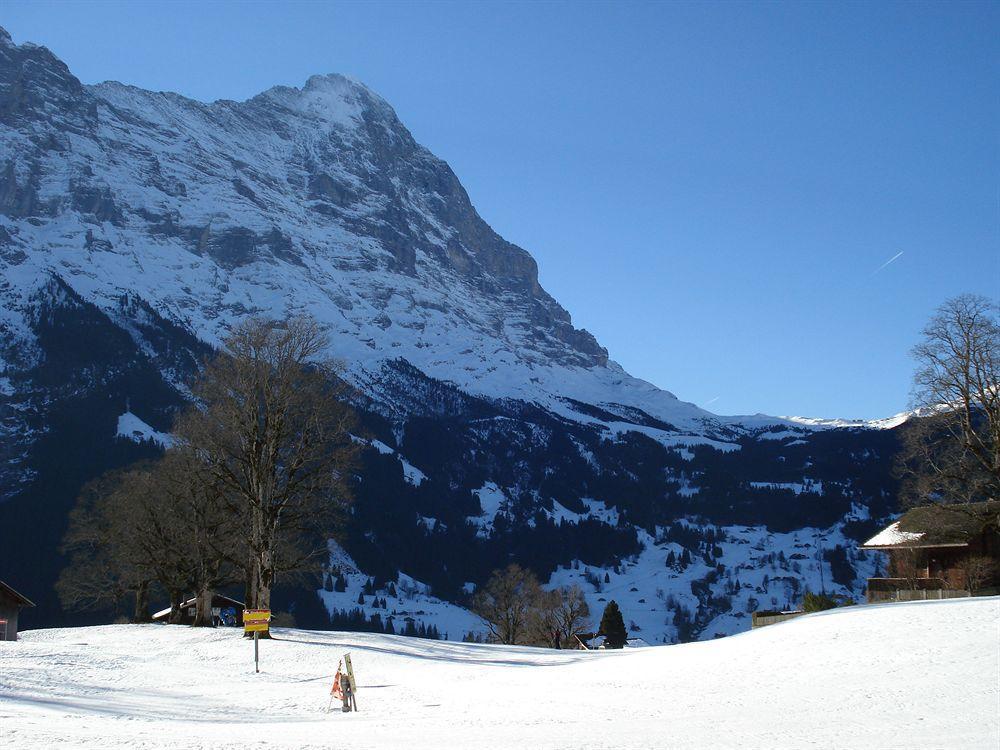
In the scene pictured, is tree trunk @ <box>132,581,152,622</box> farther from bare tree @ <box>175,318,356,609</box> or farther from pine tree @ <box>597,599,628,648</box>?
pine tree @ <box>597,599,628,648</box>

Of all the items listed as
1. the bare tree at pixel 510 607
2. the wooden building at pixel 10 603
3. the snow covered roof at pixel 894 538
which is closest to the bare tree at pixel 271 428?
the wooden building at pixel 10 603

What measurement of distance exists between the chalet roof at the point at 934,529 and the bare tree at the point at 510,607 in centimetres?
3761

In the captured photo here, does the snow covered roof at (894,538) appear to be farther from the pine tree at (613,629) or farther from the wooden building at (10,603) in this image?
the wooden building at (10,603)

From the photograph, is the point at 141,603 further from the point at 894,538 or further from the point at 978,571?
the point at 978,571

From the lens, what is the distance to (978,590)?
41.5 m

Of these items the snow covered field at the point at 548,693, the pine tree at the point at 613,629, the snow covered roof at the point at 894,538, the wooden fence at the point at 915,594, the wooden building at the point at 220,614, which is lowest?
the pine tree at the point at 613,629

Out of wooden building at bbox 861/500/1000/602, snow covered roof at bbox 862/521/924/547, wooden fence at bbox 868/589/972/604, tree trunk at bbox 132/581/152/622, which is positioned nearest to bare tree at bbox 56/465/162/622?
tree trunk at bbox 132/581/152/622

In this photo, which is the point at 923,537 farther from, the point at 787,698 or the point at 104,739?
the point at 104,739

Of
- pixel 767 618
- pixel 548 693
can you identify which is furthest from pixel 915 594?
pixel 548 693

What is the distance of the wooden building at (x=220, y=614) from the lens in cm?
5747

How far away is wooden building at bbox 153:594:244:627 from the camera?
5747 cm

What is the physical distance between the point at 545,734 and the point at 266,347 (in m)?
23.7

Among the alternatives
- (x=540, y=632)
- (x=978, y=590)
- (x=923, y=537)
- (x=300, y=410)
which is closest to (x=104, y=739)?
(x=300, y=410)

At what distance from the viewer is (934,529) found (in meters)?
46.8
